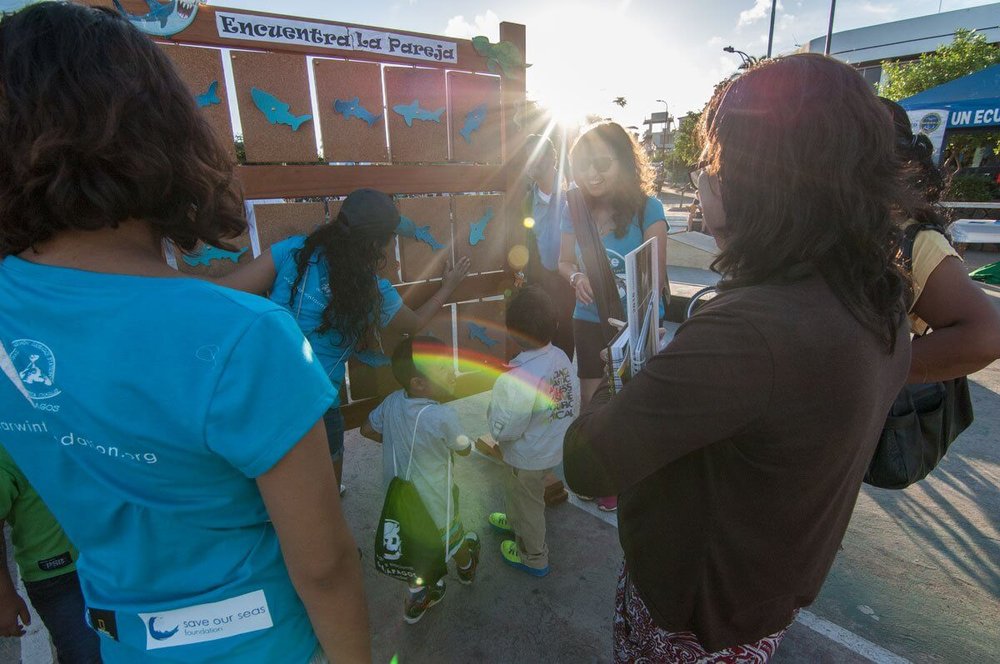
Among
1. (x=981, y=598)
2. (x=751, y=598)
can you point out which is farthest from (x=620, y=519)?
(x=981, y=598)

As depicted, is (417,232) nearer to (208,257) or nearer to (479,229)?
(479,229)

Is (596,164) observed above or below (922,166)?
above

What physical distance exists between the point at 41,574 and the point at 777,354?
2.09 metres

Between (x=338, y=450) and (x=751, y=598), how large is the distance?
1.96 metres

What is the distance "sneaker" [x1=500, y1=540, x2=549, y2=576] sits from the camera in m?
2.63

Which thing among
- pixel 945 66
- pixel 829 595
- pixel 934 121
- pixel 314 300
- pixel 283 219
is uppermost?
pixel 945 66

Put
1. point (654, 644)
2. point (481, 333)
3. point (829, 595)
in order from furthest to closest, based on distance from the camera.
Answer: point (481, 333), point (829, 595), point (654, 644)

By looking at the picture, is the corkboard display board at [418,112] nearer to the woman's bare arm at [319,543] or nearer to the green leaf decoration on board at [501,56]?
the green leaf decoration on board at [501,56]

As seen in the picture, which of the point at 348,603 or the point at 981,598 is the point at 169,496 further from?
the point at 981,598

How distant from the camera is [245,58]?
2.68m

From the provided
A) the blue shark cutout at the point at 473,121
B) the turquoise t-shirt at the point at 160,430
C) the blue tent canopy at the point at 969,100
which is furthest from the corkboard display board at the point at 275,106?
the blue tent canopy at the point at 969,100

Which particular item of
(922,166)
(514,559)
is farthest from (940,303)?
(514,559)

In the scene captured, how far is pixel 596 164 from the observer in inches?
110

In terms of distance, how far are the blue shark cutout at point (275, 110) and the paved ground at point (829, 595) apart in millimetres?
2385
